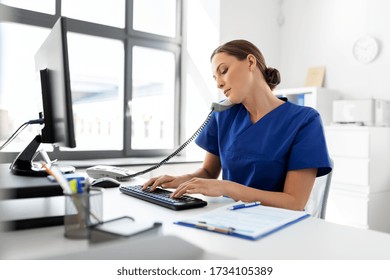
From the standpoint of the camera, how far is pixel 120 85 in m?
3.18

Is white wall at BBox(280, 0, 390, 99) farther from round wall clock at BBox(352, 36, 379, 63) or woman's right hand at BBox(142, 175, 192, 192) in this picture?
woman's right hand at BBox(142, 175, 192, 192)

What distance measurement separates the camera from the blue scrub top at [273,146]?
1.23 meters

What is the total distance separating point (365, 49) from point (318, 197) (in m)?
2.29

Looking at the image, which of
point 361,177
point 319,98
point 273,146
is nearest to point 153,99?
point 319,98

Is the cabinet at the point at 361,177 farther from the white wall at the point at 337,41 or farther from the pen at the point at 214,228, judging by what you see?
the pen at the point at 214,228

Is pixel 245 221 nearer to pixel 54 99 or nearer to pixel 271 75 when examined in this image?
pixel 54 99

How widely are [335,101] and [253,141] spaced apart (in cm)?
→ 201

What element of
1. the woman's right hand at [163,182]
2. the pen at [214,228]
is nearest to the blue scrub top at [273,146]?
the woman's right hand at [163,182]

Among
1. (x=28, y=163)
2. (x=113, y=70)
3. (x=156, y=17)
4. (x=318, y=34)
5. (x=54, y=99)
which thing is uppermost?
(x=156, y=17)

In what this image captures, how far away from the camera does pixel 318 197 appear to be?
1.37m

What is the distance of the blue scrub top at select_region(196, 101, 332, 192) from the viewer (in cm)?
123

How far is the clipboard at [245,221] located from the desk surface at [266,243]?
1 centimetres
